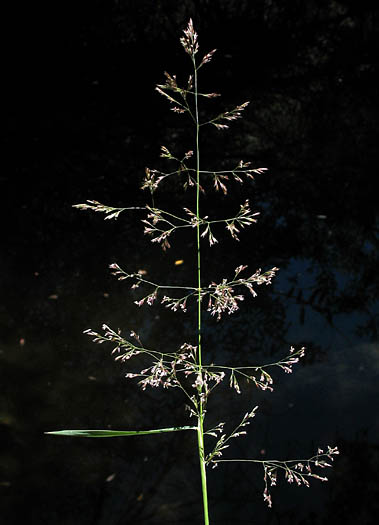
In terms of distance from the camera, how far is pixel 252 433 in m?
3.02

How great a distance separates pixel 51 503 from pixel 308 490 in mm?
1202

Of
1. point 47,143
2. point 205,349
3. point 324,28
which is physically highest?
point 324,28

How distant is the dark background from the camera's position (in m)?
2.81

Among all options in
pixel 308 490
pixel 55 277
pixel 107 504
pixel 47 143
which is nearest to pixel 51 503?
pixel 107 504

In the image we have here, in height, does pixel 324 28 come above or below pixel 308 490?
above

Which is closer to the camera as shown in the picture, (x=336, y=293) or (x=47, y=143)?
(x=336, y=293)

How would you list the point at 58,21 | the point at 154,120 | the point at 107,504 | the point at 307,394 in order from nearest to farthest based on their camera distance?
the point at 107,504, the point at 307,394, the point at 154,120, the point at 58,21

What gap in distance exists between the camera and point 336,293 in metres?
4.15

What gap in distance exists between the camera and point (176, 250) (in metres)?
4.45

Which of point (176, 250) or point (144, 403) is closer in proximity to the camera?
point (144, 403)

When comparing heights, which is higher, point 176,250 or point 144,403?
point 176,250

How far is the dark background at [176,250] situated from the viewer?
281 cm

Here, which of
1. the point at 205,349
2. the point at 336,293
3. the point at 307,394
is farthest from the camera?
the point at 336,293

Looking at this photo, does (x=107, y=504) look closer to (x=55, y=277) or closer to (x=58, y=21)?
(x=55, y=277)
